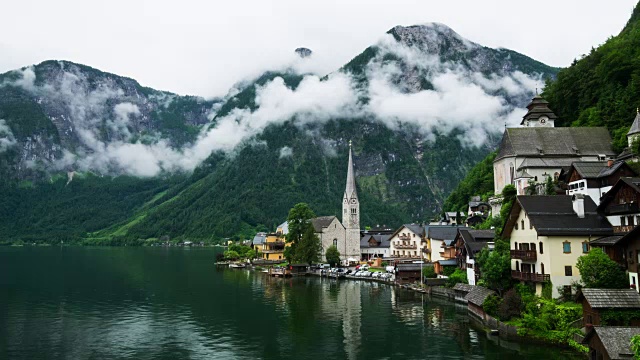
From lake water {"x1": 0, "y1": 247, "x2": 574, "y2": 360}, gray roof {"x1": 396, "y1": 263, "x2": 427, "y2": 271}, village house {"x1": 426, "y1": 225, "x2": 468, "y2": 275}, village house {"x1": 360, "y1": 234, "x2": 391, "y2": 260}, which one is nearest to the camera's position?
lake water {"x1": 0, "y1": 247, "x2": 574, "y2": 360}

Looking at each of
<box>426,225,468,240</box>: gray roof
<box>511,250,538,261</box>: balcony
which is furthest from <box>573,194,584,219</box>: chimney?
<box>426,225,468,240</box>: gray roof

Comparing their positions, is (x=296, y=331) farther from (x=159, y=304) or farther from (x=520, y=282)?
(x=159, y=304)

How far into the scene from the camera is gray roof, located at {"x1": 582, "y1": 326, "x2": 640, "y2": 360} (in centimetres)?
3525

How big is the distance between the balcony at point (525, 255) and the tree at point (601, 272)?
20.2ft

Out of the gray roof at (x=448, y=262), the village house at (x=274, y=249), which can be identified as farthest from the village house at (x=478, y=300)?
the village house at (x=274, y=249)

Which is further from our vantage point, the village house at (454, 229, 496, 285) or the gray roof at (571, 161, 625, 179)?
the village house at (454, 229, 496, 285)

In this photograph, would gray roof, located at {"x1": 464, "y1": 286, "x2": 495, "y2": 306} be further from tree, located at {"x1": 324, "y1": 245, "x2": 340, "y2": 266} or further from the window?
tree, located at {"x1": 324, "y1": 245, "x2": 340, "y2": 266}

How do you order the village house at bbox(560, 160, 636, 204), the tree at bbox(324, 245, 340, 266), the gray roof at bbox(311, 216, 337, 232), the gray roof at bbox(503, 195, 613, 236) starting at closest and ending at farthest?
the gray roof at bbox(503, 195, 613, 236) → the village house at bbox(560, 160, 636, 204) → the tree at bbox(324, 245, 340, 266) → the gray roof at bbox(311, 216, 337, 232)

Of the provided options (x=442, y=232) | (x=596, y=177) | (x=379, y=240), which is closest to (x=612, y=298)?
(x=596, y=177)

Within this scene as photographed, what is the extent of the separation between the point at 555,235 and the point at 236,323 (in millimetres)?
37436

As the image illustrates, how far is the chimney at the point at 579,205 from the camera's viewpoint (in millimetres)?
54031

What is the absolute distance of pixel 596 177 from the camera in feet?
194

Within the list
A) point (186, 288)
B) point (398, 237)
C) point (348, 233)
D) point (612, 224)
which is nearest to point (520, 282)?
point (612, 224)

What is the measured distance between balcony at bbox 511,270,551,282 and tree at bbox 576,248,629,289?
13.0ft
